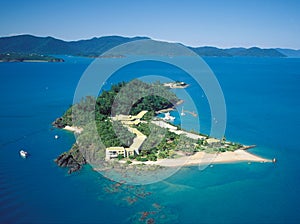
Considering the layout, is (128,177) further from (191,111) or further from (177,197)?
(191,111)

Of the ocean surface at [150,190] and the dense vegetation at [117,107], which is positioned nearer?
the ocean surface at [150,190]

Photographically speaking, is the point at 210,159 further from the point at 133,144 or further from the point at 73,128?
the point at 73,128

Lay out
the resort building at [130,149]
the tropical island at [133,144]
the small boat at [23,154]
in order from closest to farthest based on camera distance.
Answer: the tropical island at [133,144], the resort building at [130,149], the small boat at [23,154]

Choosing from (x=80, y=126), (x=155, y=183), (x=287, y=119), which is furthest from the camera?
(x=287, y=119)

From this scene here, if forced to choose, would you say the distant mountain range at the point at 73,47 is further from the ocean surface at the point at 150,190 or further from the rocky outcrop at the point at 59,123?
the ocean surface at the point at 150,190

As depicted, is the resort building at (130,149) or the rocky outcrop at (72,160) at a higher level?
the resort building at (130,149)

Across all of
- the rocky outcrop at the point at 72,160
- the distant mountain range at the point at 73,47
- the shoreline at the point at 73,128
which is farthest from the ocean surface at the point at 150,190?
the distant mountain range at the point at 73,47

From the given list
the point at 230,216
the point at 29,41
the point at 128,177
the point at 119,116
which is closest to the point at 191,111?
the point at 119,116
